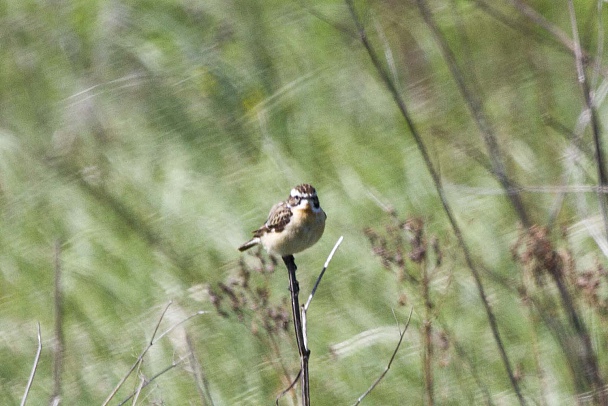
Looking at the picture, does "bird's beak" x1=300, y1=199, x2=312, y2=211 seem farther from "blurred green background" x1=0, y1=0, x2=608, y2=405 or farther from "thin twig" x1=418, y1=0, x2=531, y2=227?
"thin twig" x1=418, y1=0, x2=531, y2=227

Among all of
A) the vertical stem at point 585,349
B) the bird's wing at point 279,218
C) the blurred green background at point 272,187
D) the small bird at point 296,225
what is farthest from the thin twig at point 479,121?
the bird's wing at point 279,218

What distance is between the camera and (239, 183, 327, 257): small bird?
325cm

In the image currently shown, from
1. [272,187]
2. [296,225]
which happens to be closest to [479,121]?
[296,225]

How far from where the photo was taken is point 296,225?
3.24 metres

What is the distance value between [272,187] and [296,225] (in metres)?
1.39

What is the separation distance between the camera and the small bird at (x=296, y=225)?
3.25 m

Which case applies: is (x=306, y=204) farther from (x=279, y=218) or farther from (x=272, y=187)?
(x=272, y=187)

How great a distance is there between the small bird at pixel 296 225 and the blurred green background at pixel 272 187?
229mm

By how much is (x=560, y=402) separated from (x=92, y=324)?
7.05 ft

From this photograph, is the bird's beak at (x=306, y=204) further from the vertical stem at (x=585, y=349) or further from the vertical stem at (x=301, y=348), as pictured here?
the vertical stem at (x=585, y=349)

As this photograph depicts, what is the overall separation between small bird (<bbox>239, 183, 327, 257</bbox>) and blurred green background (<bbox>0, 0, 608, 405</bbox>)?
0.23 meters

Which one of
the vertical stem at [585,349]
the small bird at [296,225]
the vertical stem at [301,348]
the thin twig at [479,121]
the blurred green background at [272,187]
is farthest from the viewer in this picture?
the blurred green background at [272,187]

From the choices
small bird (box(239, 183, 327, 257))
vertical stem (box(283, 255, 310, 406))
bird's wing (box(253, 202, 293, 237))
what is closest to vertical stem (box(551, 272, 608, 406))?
vertical stem (box(283, 255, 310, 406))

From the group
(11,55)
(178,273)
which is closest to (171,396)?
(178,273)
